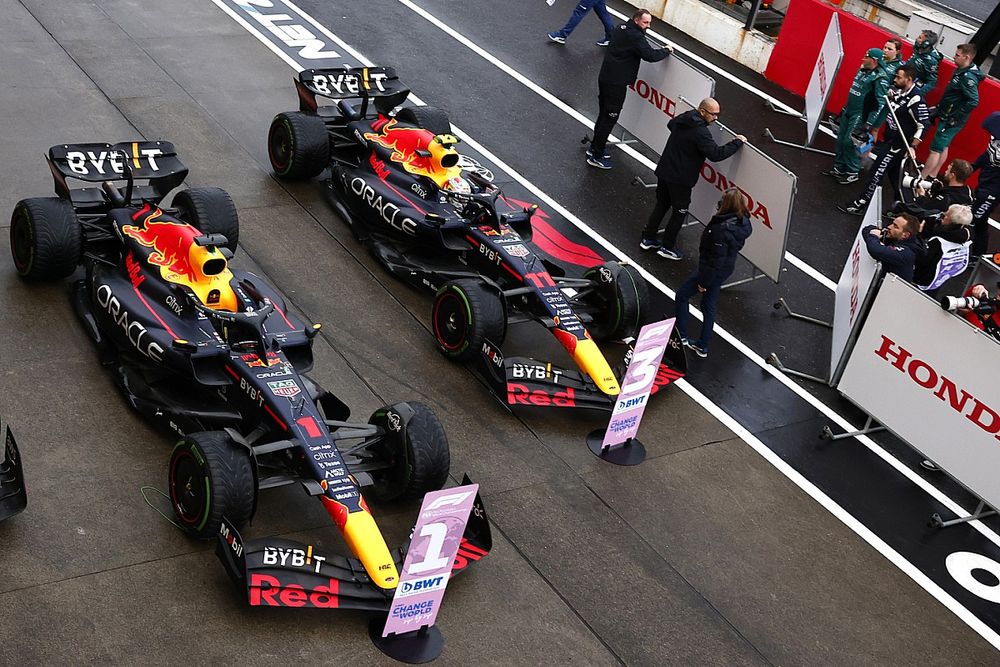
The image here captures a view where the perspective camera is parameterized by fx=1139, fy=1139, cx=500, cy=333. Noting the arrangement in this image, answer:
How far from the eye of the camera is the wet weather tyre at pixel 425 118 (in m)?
13.3

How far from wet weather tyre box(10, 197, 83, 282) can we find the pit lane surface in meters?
0.31

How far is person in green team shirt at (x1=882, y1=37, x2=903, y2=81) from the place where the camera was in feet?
50.9

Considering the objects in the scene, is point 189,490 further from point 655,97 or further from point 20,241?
point 655,97

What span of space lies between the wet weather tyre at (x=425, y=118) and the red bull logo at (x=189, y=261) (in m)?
4.12

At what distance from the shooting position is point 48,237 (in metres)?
9.94

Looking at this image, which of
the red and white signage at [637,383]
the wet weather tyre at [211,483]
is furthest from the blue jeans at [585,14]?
the wet weather tyre at [211,483]

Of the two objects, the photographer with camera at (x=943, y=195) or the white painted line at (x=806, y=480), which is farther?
the photographer with camera at (x=943, y=195)

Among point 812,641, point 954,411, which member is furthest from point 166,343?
point 954,411

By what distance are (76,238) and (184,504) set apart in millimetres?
3244

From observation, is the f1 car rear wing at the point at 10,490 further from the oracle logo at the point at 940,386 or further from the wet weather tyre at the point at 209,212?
the oracle logo at the point at 940,386

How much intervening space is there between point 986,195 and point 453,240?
6.73m

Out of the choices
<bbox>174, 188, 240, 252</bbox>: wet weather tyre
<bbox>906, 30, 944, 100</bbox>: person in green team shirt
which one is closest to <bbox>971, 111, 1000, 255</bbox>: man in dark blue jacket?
<bbox>906, 30, 944, 100</bbox>: person in green team shirt

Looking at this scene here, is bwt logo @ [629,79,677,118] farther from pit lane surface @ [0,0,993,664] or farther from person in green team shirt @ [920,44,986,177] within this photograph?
person in green team shirt @ [920,44,986,177]

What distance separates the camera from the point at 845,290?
11.9 meters
